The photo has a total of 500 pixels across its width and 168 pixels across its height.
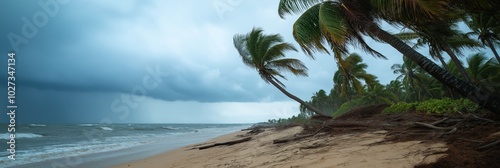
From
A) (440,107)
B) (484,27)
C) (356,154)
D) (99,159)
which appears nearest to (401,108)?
(440,107)

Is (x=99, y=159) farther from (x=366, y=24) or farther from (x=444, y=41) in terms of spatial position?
(x=444, y=41)

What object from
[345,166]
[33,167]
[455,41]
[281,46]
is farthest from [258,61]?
[345,166]

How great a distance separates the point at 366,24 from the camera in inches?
231

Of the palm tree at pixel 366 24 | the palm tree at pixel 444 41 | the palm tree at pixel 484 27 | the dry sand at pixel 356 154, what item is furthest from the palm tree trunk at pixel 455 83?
the palm tree at pixel 484 27

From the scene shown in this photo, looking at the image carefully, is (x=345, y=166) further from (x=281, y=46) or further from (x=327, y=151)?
(x=281, y=46)

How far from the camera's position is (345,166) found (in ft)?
13.2

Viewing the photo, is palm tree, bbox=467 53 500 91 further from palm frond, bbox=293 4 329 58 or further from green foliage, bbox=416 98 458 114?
palm frond, bbox=293 4 329 58

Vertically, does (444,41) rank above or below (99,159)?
above

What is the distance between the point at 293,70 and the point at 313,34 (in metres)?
9.65

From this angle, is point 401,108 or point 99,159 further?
point 401,108

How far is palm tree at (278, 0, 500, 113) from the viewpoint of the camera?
4281 mm

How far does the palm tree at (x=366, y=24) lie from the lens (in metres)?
4.28

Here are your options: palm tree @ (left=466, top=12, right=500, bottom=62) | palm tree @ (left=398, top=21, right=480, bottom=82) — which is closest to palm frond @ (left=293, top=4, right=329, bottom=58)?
palm tree @ (left=398, top=21, right=480, bottom=82)

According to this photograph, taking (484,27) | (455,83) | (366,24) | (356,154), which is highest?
(484,27)
